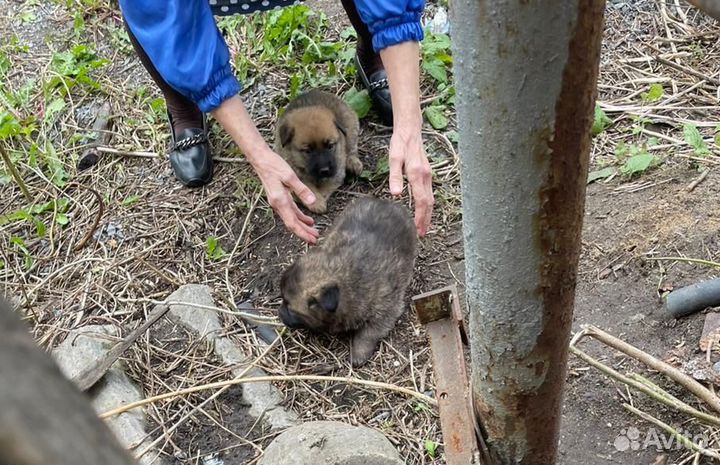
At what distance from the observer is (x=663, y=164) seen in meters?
3.45

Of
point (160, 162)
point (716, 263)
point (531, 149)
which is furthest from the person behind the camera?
point (160, 162)

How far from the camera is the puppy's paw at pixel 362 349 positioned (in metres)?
3.10

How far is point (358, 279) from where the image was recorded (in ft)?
10.7

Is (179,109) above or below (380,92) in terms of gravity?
above

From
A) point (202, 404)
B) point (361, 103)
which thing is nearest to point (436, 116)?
point (361, 103)

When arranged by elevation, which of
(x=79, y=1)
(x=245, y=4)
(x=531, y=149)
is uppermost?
(x=79, y=1)

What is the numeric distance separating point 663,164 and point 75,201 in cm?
310

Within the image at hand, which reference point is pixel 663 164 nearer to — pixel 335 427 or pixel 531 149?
pixel 335 427

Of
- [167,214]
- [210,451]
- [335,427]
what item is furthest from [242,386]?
[167,214]

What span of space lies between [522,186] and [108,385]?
2151 millimetres

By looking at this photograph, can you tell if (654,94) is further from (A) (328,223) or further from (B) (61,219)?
(B) (61,219)

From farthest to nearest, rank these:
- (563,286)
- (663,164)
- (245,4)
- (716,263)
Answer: (245,4), (663,164), (716,263), (563,286)

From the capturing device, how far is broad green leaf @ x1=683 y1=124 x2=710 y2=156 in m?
3.39

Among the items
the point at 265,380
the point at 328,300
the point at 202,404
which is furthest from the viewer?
the point at 328,300
